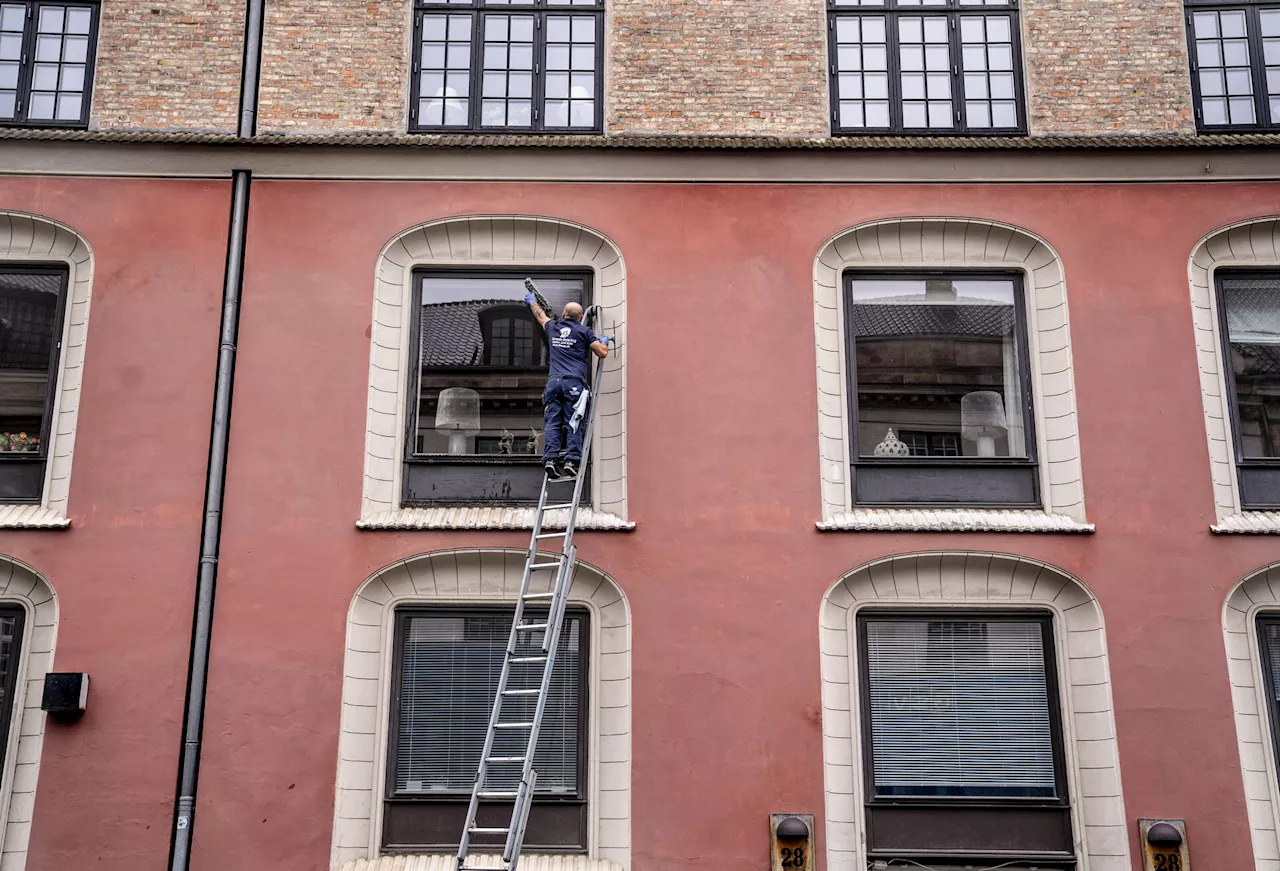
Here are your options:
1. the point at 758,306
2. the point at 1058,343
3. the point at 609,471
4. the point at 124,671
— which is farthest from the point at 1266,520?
the point at 124,671

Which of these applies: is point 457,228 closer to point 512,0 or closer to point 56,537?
point 512,0

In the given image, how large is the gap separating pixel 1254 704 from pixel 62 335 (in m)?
12.1

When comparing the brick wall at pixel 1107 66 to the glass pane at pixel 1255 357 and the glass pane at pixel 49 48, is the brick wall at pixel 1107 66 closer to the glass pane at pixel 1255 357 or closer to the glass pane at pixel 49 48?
the glass pane at pixel 1255 357

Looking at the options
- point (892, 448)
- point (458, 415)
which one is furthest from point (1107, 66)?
point (458, 415)

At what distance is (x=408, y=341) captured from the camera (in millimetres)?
12953

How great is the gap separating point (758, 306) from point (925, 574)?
124 inches

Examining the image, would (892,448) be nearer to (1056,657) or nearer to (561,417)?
(1056,657)

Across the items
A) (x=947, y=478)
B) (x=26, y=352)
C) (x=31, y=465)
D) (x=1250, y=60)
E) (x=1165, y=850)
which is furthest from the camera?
(x=1250, y=60)

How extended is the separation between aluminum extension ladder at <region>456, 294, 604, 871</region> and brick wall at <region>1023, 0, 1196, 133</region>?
554 centimetres

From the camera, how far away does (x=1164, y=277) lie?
12812 millimetres

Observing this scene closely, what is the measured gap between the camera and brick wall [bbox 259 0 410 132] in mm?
13352

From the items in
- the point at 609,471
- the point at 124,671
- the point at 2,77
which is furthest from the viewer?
the point at 2,77

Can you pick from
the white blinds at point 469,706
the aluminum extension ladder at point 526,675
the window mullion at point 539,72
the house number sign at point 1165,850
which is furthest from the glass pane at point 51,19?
the house number sign at point 1165,850

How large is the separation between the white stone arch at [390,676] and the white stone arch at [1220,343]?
19.3 ft
